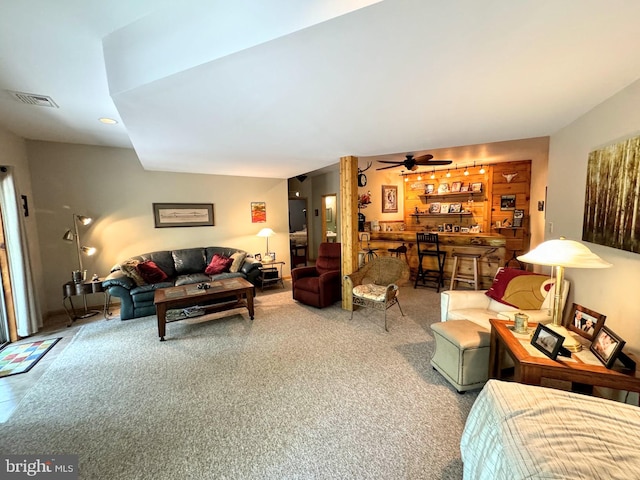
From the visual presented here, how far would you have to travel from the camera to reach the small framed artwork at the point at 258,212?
588cm

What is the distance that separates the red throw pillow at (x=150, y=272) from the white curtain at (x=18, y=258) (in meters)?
1.19

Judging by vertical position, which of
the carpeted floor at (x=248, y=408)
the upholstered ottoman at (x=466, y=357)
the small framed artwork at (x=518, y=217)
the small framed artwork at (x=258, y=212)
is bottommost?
the carpeted floor at (x=248, y=408)

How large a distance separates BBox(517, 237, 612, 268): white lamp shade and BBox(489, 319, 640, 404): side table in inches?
21.2

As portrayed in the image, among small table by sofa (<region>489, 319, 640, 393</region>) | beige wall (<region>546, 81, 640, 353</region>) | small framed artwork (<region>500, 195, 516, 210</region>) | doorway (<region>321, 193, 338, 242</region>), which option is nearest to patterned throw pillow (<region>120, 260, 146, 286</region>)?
small table by sofa (<region>489, 319, 640, 393</region>)

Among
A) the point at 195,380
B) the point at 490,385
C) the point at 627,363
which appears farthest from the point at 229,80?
the point at 627,363

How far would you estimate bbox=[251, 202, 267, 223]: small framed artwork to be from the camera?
19.3 feet

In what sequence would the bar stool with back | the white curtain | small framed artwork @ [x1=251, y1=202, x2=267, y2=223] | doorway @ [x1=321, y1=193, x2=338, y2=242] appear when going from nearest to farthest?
the white curtain, the bar stool with back, small framed artwork @ [x1=251, y1=202, x2=267, y2=223], doorway @ [x1=321, y1=193, x2=338, y2=242]

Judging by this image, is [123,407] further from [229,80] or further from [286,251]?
[286,251]

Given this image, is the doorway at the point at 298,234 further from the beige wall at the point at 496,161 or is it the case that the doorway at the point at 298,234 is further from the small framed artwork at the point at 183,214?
the small framed artwork at the point at 183,214

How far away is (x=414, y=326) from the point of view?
343cm

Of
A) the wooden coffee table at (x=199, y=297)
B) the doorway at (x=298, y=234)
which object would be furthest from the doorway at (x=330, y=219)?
the wooden coffee table at (x=199, y=297)

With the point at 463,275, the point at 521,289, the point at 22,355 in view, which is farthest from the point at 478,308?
the point at 22,355

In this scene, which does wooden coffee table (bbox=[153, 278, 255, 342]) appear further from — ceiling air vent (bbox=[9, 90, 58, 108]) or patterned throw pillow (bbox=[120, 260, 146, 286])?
ceiling air vent (bbox=[9, 90, 58, 108])

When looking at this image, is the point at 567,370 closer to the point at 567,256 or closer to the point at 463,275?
the point at 567,256
